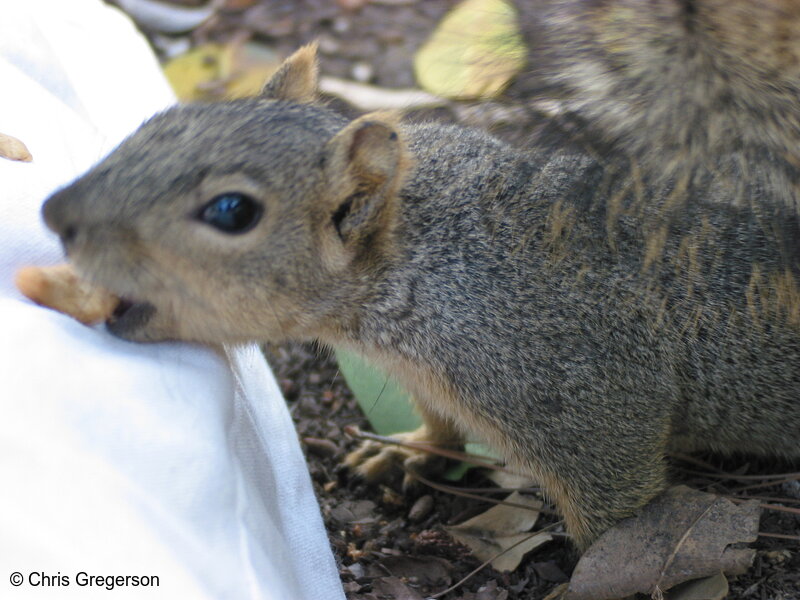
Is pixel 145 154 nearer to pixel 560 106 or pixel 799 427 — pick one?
pixel 560 106

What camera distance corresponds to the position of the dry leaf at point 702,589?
2.03 metres

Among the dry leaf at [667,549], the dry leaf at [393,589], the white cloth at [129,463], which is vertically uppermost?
the white cloth at [129,463]

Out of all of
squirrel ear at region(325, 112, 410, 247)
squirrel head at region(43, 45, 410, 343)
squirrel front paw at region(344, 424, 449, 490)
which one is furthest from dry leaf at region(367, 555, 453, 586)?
squirrel ear at region(325, 112, 410, 247)

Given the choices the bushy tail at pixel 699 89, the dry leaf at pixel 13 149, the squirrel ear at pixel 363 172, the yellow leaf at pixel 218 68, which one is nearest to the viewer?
the bushy tail at pixel 699 89

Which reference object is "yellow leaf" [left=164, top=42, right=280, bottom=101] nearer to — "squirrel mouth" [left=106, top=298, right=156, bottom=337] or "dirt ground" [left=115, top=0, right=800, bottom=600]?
"dirt ground" [left=115, top=0, right=800, bottom=600]

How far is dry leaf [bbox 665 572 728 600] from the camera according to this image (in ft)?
6.67

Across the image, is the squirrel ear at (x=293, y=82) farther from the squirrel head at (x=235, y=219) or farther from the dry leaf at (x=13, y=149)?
the dry leaf at (x=13, y=149)

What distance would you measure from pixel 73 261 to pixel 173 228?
206mm

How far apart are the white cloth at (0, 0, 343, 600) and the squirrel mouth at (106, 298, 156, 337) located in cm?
3

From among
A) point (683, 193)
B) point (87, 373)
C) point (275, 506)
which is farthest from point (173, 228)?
point (683, 193)

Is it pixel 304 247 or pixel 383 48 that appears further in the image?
pixel 383 48

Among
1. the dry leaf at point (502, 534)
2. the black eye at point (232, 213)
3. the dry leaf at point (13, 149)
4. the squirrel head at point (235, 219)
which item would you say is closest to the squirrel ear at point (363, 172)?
the squirrel head at point (235, 219)

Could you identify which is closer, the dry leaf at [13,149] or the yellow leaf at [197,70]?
Answer: the dry leaf at [13,149]

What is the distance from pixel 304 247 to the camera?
1828mm
